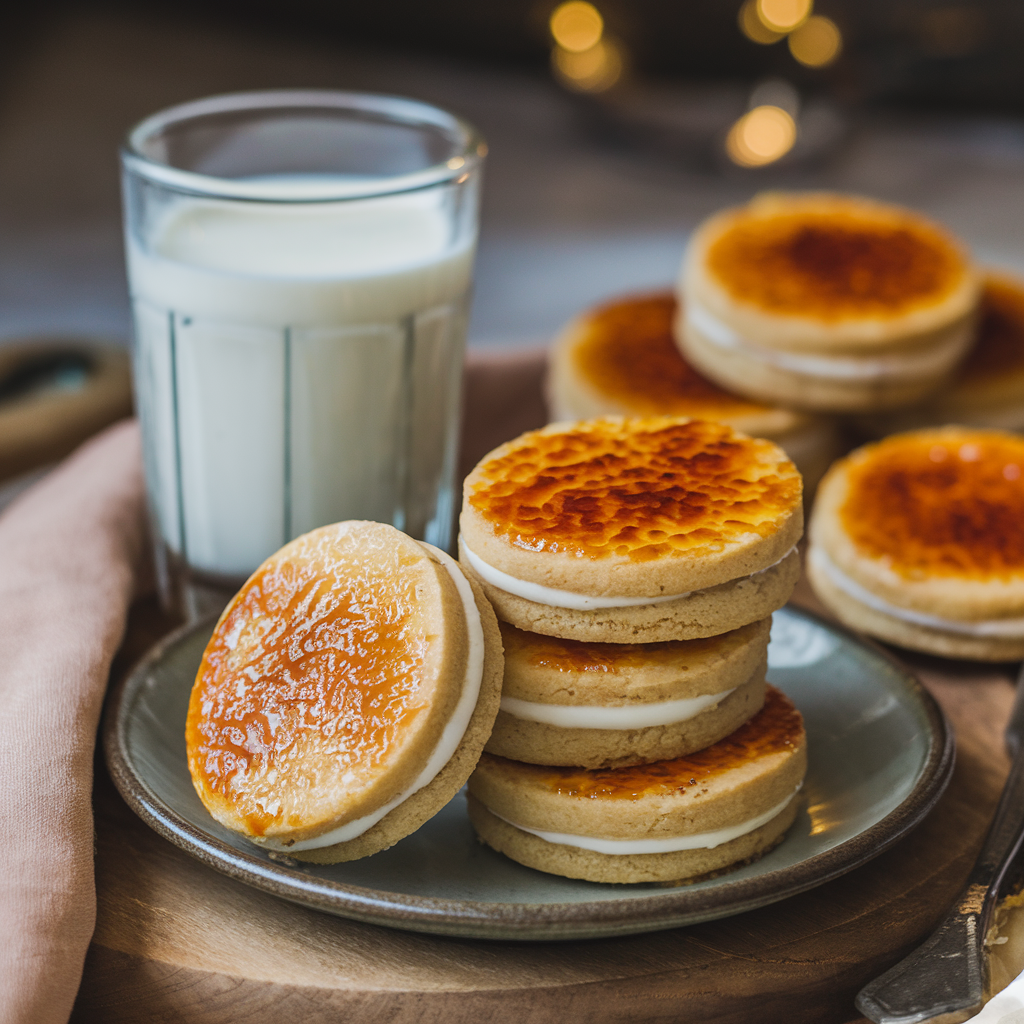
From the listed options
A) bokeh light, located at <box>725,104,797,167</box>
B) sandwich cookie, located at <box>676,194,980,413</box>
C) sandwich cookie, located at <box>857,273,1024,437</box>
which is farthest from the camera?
bokeh light, located at <box>725,104,797,167</box>

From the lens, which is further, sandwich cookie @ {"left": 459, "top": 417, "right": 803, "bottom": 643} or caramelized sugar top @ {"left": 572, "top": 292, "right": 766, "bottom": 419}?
caramelized sugar top @ {"left": 572, "top": 292, "right": 766, "bottom": 419}

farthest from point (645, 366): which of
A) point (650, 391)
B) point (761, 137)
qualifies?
point (761, 137)

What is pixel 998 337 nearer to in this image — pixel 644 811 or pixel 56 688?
pixel 644 811

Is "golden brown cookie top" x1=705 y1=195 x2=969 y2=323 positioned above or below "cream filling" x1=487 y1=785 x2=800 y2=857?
above

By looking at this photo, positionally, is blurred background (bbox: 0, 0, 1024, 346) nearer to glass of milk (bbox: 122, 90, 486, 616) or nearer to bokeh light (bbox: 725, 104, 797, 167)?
bokeh light (bbox: 725, 104, 797, 167)

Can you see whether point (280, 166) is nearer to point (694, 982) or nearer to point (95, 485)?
point (95, 485)

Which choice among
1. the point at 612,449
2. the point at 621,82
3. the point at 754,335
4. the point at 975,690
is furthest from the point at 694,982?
the point at 621,82

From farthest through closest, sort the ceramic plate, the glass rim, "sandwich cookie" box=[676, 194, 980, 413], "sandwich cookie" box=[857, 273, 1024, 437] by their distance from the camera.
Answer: "sandwich cookie" box=[857, 273, 1024, 437]
"sandwich cookie" box=[676, 194, 980, 413]
the glass rim
the ceramic plate

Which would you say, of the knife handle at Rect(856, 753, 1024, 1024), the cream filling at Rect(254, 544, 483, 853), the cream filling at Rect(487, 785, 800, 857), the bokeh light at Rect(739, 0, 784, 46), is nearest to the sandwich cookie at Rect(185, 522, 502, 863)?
the cream filling at Rect(254, 544, 483, 853)

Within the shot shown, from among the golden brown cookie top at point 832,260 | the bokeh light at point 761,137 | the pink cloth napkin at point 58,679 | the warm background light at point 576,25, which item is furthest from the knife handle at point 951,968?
the warm background light at point 576,25
